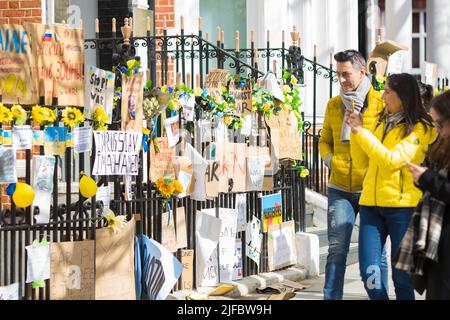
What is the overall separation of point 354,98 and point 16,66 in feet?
8.07

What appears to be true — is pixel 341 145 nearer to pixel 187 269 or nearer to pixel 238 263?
pixel 187 269

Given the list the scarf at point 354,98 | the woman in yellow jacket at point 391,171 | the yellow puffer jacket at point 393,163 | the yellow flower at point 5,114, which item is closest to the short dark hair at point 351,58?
the scarf at point 354,98

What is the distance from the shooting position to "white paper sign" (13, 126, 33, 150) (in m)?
7.00

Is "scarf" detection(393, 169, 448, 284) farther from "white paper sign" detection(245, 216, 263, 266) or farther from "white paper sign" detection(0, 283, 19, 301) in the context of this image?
"white paper sign" detection(245, 216, 263, 266)

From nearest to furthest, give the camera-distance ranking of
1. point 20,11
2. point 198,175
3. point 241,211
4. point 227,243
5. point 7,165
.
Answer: point 7,165 → point 198,175 → point 227,243 → point 241,211 → point 20,11

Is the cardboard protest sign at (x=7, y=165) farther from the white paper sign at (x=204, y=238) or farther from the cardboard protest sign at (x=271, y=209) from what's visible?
the cardboard protest sign at (x=271, y=209)

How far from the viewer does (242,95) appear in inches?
379

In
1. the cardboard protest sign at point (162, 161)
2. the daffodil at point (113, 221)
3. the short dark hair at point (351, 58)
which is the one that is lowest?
the daffodil at point (113, 221)

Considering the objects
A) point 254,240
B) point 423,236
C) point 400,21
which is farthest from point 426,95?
point 400,21

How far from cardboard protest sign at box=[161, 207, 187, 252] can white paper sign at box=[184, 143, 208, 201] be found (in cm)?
21

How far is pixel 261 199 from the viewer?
9.82 m

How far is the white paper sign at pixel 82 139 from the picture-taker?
7.46 m

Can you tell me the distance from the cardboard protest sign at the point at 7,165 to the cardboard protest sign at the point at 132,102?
119 centimetres
